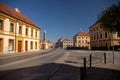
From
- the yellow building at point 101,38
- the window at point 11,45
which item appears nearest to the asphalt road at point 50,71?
the window at point 11,45

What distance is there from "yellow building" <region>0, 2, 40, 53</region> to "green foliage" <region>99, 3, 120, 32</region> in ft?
68.0

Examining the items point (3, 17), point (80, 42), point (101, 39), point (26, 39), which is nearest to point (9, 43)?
point (3, 17)

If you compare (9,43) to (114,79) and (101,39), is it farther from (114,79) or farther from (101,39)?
(101,39)

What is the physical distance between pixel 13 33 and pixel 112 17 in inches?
985

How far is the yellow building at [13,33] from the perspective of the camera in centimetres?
2730

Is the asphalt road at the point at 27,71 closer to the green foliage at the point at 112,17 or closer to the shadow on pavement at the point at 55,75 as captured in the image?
the shadow on pavement at the point at 55,75

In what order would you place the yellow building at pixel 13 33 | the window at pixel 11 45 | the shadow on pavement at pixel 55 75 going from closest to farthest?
the shadow on pavement at pixel 55 75 < the yellow building at pixel 13 33 < the window at pixel 11 45

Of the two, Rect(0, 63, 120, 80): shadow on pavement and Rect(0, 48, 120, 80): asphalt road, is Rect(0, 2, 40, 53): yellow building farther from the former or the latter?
Rect(0, 63, 120, 80): shadow on pavement

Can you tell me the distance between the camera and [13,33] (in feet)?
102

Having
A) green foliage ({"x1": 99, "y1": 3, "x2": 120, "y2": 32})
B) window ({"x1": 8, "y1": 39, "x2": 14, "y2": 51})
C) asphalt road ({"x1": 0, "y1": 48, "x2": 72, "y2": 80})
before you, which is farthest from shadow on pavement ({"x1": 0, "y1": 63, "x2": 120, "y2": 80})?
window ({"x1": 8, "y1": 39, "x2": 14, "y2": 51})

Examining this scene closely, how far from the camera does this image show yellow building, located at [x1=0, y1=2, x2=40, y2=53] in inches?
1075

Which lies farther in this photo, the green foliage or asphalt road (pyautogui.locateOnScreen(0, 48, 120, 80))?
the green foliage

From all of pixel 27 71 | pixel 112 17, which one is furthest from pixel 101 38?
pixel 27 71

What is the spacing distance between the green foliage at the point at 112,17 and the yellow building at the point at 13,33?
20713mm
